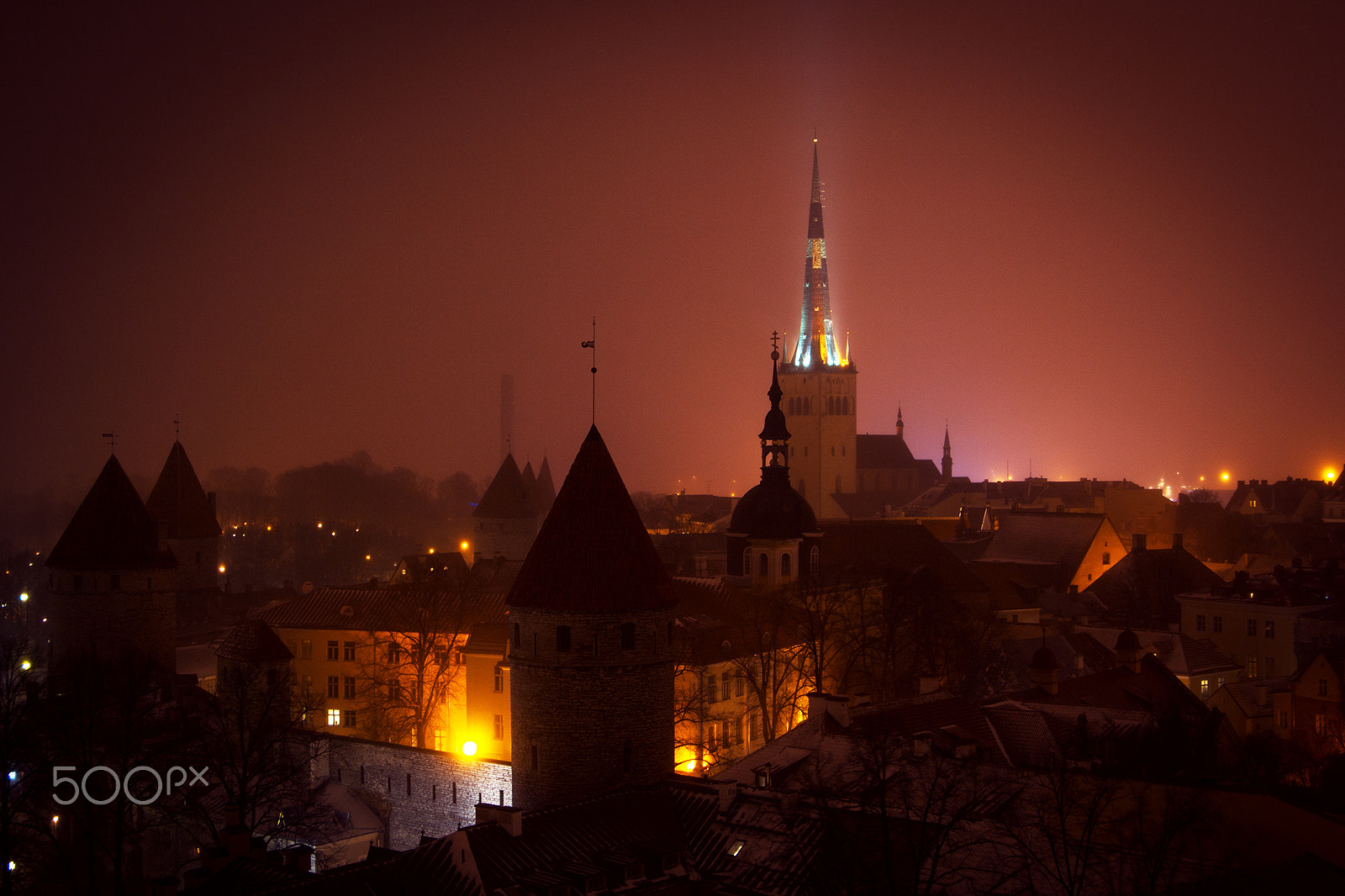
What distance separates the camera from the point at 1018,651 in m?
50.0

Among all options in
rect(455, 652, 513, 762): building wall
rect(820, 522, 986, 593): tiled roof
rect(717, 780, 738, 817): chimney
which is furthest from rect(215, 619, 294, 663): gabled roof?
rect(820, 522, 986, 593): tiled roof

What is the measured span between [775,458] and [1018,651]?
10942 millimetres

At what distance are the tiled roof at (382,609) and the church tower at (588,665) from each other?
1629 cm

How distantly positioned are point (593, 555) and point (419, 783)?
8.99 meters

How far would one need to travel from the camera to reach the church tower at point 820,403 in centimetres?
13112

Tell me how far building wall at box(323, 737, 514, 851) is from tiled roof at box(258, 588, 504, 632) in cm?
951

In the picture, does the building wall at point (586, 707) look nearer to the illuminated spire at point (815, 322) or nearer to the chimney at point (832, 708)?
the chimney at point (832, 708)

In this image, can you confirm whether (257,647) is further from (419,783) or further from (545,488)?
(545,488)

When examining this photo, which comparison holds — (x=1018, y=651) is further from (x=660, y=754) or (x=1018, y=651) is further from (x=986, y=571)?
(x=660, y=754)

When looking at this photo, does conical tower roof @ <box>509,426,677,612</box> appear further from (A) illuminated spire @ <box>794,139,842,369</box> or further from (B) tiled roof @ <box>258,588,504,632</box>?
(A) illuminated spire @ <box>794,139,842,369</box>

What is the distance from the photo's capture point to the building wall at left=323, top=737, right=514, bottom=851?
33.1 m

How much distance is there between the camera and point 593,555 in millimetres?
28797

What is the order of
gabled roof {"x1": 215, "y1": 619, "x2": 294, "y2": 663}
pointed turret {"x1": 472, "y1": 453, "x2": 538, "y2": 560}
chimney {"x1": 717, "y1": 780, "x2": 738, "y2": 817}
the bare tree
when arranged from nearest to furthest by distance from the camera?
chimney {"x1": 717, "y1": 780, "x2": 738, "y2": 817} → gabled roof {"x1": 215, "y1": 619, "x2": 294, "y2": 663} → the bare tree → pointed turret {"x1": 472, "y1": 453, "x2": 538, "y2": 560}

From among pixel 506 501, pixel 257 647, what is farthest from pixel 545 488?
pixel 257 647
